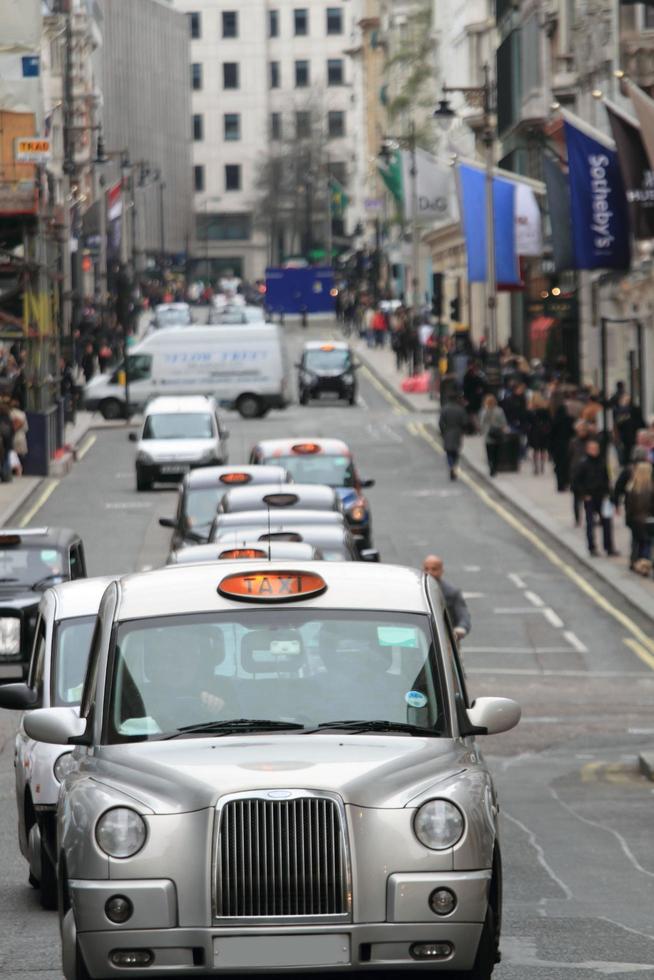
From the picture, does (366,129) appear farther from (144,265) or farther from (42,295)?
(42,295)

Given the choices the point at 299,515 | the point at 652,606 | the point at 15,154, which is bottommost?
the point at 652,606

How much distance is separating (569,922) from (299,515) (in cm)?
1200

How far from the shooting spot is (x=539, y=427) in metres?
44.8

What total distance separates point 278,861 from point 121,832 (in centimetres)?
58

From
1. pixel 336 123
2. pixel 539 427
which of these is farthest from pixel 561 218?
pixel 336 123

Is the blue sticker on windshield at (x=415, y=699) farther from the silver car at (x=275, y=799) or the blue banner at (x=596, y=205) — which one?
the blue banner at (x=596, y=205)

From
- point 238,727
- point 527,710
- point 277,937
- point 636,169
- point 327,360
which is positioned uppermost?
point 636,169

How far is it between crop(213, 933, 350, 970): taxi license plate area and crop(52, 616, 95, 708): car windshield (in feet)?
16.6

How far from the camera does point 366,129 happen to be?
5645 inches

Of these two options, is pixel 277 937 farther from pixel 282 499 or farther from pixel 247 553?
pixel 282 499

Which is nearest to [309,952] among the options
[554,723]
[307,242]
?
[554,723]

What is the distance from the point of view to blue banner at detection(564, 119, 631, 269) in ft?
147

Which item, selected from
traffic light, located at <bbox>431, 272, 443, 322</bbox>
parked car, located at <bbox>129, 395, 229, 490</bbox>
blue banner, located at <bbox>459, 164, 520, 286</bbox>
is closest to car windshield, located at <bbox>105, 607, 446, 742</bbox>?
parked car, located at <bbox>129, 395, 229, 490</bbox>

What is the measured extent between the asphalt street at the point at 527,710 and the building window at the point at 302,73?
12885cm
